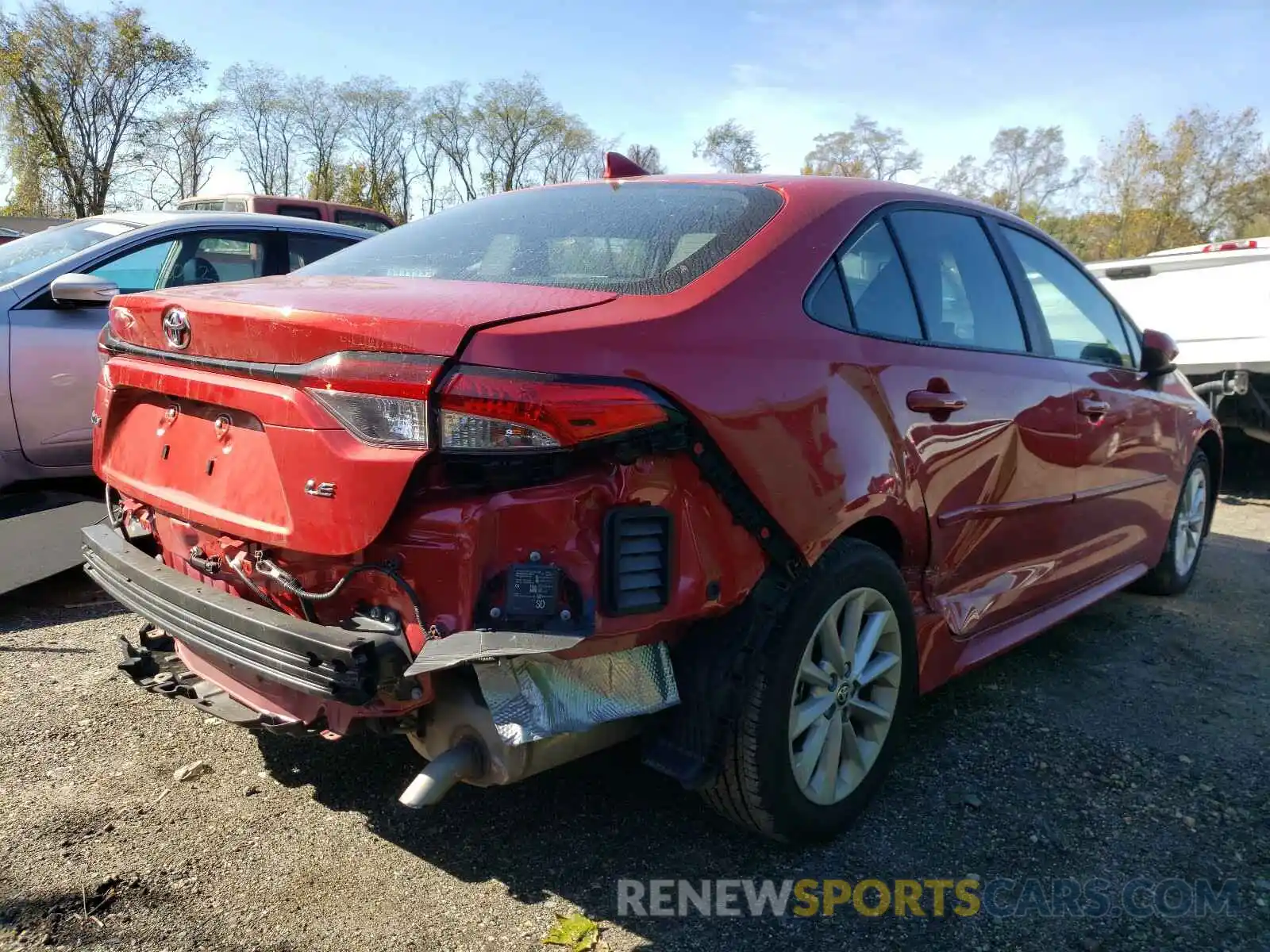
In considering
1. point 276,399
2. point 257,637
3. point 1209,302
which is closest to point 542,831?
point 257,637

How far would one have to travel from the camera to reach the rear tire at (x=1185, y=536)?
4.89m

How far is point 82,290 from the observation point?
4711 millimetres

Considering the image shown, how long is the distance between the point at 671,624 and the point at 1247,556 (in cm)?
532

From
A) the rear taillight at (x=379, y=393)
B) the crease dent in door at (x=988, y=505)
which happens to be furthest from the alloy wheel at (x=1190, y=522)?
the rear taillight at (x=379, y=393)

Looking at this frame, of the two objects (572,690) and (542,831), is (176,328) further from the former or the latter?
(542,831)

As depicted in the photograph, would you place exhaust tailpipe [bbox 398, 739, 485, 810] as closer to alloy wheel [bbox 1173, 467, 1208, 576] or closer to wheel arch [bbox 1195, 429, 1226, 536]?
alloy wheel [bbox 1173, 467, 1208, 576]

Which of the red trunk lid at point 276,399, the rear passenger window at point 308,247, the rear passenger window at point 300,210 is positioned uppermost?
the rear passenger window at point 300,210

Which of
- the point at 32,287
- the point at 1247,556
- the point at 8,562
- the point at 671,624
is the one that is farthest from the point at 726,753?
the point at 1247,556

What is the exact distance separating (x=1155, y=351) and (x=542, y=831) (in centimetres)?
338

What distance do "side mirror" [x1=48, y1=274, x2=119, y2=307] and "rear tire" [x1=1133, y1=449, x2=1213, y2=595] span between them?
523 cm

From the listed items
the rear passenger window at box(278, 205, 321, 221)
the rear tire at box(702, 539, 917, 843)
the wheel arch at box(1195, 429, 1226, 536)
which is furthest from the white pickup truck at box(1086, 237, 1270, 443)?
the rear passenger window at box(278, 205, 321, 221)

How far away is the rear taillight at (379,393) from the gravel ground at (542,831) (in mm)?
1154

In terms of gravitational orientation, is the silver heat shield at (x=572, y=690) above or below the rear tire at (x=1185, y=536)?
above

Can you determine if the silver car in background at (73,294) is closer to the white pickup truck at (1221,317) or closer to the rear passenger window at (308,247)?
the rear passenger window at (308,247)
